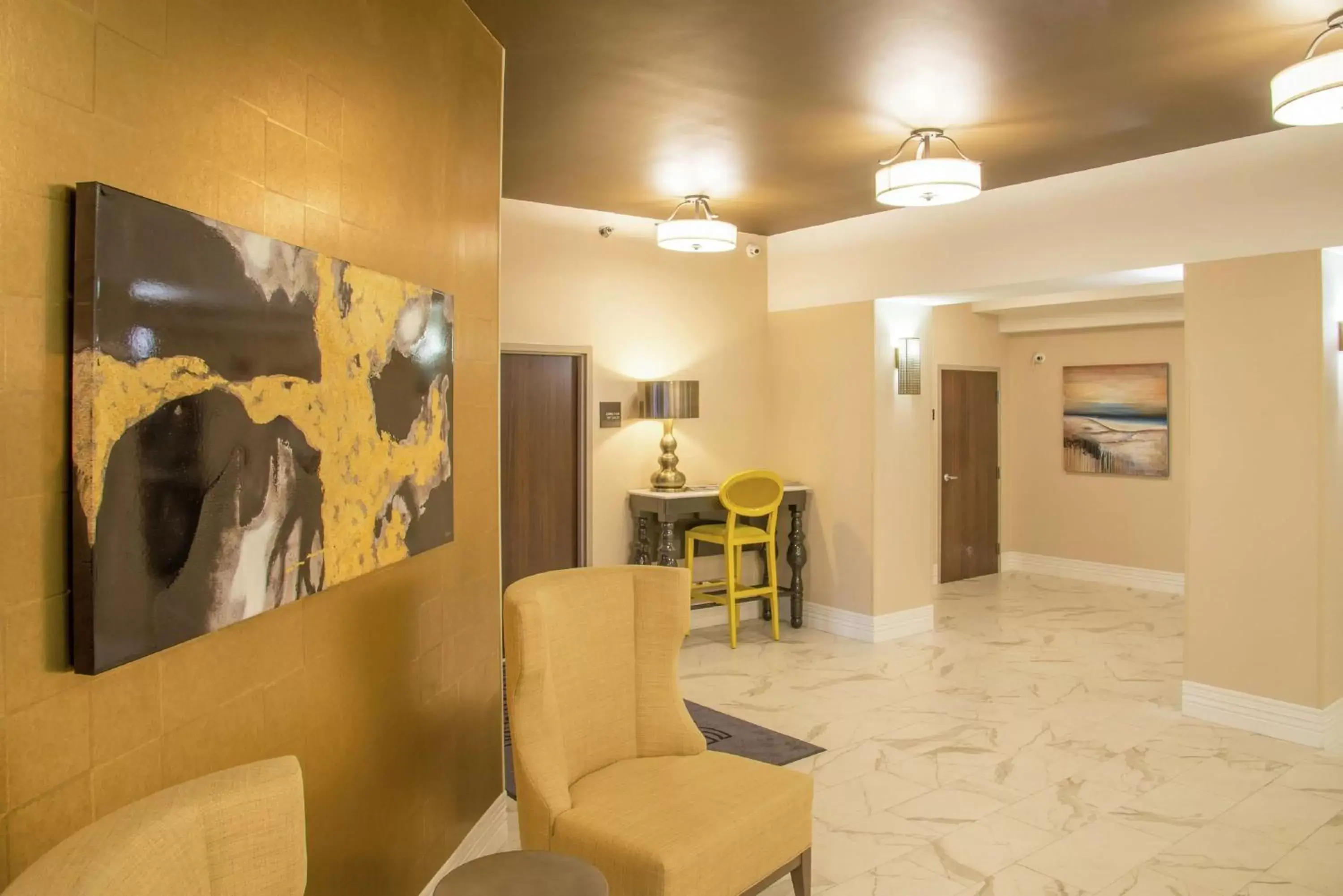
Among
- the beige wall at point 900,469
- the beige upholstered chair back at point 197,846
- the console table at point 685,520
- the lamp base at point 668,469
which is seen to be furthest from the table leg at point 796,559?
the beige upholstered chair back at point 197,846

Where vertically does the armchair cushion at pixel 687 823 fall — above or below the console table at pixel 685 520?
below

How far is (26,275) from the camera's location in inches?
51.2

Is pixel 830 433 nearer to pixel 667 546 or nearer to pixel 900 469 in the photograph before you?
pixel 900 469

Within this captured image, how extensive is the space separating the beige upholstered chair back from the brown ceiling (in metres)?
2.42

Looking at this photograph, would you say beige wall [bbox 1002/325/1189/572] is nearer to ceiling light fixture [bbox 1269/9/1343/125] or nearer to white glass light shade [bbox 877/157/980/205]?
white glass light shade [bbox 877/157/980/205]

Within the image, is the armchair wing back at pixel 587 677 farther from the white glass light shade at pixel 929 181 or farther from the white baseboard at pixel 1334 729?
the white baseboard at pixel 1334 729

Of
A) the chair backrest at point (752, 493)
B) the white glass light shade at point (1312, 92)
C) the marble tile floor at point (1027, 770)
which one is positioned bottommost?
the marble tile floor at point (1027, 770)

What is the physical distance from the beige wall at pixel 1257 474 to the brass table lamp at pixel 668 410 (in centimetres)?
282

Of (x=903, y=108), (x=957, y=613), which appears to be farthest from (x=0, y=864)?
(x=957, y=613)

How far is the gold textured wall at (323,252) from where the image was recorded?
1.31 meters

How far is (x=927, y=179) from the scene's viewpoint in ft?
13.6

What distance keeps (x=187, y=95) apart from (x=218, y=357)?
17.4 inches

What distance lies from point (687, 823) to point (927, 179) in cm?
290

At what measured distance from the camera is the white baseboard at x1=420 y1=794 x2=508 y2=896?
9.68 ft
